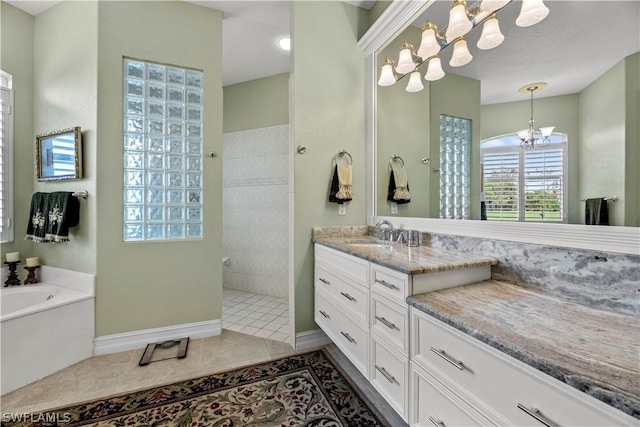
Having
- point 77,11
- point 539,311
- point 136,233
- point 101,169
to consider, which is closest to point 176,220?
point 136,233

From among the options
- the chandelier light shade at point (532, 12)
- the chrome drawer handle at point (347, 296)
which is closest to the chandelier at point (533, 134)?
the chandelier light shade at point (532, 12)

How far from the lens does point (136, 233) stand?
2.20 m

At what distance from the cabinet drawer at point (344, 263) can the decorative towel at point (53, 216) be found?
6.40 feet

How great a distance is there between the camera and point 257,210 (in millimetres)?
3521

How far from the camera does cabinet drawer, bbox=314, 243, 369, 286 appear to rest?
4.87ft

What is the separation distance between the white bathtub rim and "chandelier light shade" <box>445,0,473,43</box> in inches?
120

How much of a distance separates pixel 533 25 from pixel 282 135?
2.60 meters

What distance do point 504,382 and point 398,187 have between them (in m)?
1.50

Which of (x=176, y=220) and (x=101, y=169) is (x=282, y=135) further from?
(x=101, y=169)

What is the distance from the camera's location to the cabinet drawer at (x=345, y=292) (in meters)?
1.49

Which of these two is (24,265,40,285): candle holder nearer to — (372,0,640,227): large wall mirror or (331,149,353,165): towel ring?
(331,149,353,165): towel ring

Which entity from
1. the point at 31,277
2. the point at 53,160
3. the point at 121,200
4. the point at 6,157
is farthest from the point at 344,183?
the point at 6,157

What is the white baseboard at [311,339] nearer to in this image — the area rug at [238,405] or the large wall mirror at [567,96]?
the area rug at [238,405]

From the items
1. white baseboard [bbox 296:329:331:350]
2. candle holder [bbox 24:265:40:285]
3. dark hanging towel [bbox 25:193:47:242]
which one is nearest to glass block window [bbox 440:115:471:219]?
white baseboard [bbox 296:329:331:350]
